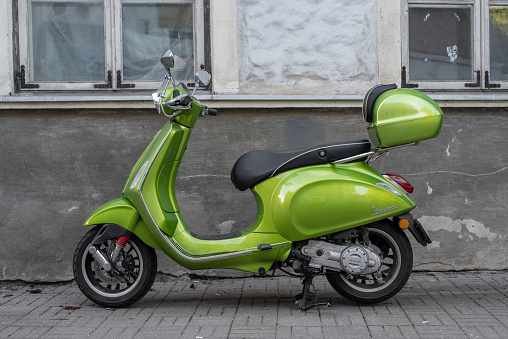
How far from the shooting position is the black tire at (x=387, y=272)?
5098mm

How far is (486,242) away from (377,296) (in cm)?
203

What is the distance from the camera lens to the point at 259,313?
4992mm

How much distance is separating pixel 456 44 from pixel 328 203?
9.55 ft

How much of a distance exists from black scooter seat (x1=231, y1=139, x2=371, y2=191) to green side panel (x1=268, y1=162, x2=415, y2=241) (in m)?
0.08

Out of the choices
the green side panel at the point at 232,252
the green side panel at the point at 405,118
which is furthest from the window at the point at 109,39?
the green side panel at the point at 405,118

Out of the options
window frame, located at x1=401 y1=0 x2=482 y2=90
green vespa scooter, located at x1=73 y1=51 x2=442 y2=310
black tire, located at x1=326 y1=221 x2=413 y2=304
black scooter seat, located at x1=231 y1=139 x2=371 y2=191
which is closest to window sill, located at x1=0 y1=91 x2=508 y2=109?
window frame, located at x1=401 y1=0 x2=482 y2=90

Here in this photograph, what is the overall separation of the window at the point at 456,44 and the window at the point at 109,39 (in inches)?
82.6

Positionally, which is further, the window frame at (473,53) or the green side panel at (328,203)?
the window frame at (473,53)

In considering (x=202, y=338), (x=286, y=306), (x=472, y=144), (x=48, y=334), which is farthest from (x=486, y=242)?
(x=48, y=334)

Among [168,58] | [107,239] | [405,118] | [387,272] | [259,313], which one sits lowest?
[259,313]

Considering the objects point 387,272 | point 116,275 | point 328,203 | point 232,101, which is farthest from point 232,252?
point 232,101

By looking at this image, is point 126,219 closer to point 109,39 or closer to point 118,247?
point 118,247

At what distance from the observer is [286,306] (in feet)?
17.1

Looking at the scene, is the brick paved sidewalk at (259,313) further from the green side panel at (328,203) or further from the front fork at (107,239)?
the green side panel at (328,203)
